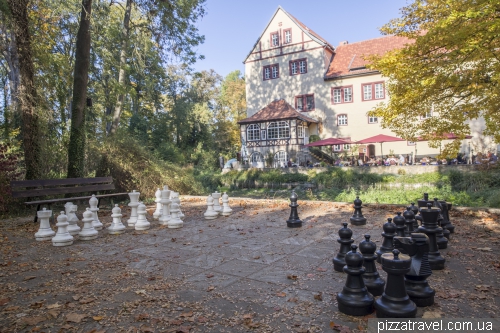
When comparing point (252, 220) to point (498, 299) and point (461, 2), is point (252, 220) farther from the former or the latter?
point (461, 2)

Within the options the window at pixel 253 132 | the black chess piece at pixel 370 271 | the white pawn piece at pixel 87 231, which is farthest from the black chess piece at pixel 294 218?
the window at pixel 253 132

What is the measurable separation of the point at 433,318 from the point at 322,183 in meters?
15.8

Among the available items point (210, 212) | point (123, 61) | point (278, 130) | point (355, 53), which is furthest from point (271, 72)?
point (210, 212)

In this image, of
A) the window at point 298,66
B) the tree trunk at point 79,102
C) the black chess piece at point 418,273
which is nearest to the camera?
the black chess piece at point 418,273

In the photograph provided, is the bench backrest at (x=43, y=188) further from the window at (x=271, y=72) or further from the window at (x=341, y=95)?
the window at (x=271, y=72)

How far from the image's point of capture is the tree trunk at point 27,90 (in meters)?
8.70

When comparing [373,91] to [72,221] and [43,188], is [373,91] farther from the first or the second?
[72,221]

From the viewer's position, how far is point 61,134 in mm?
13609

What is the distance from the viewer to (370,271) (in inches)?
118

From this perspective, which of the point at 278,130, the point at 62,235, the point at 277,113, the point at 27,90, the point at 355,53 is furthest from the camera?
the point at 355,53

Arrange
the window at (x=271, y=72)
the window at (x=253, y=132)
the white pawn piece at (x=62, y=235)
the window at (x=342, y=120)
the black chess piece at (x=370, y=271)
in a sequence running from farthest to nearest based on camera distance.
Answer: the window at (x=271, y=72), the window at (x=253, y=132), the window at (x=342, y=120), the white pawn piece at (x=62, y=235), the black chess piece at (x=370, y=271)

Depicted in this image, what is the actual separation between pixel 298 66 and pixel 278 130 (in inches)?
248

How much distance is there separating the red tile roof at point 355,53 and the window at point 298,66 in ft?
7.15

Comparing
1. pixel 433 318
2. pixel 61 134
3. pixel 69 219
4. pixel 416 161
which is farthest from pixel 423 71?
pixel 416 161
